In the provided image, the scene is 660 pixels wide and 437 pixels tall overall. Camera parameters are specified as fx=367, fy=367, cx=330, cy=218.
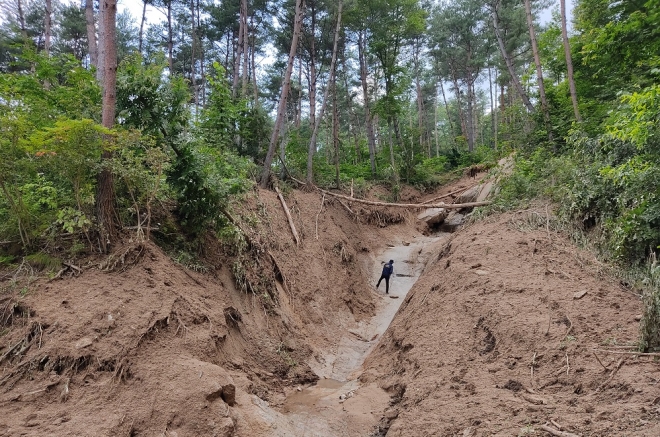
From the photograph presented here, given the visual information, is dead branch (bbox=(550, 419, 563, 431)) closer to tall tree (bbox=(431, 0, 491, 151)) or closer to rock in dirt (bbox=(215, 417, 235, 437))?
rock in dirt (bbox=(215, 417, 235, 437))

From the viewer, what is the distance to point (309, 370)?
7129 millimetres

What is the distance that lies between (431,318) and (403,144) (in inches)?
641

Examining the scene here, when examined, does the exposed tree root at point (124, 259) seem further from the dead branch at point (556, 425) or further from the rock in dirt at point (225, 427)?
the dead branch at point (556, 425)

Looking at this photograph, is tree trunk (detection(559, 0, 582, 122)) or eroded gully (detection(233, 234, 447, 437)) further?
tree trunk (detection(559, 0, 582, 122))

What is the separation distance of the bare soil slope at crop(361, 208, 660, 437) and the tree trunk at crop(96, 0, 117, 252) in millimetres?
4854

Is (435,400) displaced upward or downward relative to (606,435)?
downward

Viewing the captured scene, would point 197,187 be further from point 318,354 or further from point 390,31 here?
point 390,31

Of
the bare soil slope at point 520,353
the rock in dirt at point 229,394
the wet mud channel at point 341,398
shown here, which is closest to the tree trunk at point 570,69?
the bare soil slope at point 520,353

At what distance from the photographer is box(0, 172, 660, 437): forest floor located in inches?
137

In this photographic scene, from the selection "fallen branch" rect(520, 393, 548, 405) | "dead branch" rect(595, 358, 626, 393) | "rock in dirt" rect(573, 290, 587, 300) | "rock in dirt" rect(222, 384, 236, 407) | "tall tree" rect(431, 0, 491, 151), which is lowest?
"rock in dirt" rect(222, 384, 236, 407)

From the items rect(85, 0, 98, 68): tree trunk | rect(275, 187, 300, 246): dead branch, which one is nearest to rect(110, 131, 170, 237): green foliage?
rect(275, 187, 300, 246): dead branch

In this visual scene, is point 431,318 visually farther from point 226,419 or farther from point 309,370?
point 226,419

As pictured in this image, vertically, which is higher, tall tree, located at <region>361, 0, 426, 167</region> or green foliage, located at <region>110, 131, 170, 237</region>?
tall tree, located at <region>361, 0, 426, 167</region>

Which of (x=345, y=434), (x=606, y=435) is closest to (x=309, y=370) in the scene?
(x=345, y=434)
